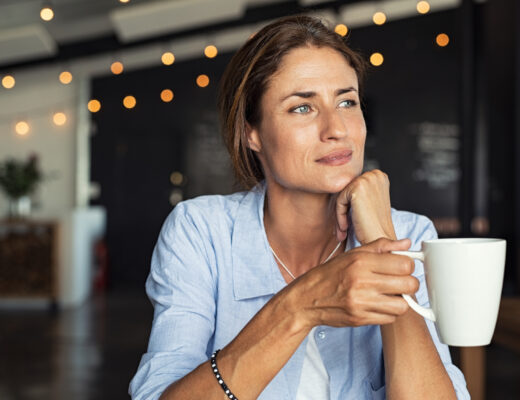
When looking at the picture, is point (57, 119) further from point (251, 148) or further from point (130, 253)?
point (251, 148)

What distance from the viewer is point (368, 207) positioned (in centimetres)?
118

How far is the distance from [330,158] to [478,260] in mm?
600

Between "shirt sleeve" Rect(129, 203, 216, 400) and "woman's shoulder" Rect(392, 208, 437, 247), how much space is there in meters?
0.40

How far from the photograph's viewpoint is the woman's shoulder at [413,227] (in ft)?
4.40

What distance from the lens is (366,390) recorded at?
1235mm

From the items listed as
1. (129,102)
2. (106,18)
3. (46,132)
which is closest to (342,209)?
(106,18)

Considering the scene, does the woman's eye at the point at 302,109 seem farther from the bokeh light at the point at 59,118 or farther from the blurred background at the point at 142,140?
the bokeh light at the point at 59,118

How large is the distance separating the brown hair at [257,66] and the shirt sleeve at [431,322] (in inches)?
15.9

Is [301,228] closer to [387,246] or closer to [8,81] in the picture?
[387,246]

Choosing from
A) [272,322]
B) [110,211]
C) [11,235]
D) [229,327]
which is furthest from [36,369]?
[110,211]

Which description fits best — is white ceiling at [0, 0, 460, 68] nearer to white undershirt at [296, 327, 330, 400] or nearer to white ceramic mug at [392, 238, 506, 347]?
white undershirt at [296, 327, 330, 400]

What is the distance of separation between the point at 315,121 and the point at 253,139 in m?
0.24

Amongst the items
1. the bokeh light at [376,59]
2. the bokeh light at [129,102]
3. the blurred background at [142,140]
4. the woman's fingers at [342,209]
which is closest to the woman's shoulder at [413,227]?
the woman's fingers at [342,209]

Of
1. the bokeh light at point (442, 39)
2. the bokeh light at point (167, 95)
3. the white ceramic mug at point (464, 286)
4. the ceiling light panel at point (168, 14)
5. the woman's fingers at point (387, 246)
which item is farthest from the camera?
the bokeh light at point (167, 95)
